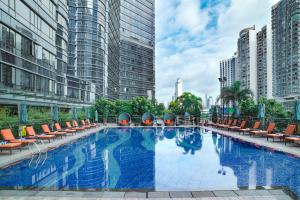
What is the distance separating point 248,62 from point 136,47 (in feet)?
160

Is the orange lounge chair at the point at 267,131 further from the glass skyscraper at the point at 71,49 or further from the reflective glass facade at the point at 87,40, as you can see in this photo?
the reflective glass facade at the point at 87,40

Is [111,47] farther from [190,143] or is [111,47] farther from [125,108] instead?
[190,143]

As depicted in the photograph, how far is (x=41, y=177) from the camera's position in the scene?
7.95 metres

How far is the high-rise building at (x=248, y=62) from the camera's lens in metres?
107

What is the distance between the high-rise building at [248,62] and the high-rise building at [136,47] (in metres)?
40.2

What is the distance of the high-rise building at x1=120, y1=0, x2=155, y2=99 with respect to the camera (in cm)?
10506

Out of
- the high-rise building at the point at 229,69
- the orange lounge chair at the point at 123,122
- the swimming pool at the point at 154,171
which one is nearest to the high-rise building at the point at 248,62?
the high-rise building at the point at 229,69

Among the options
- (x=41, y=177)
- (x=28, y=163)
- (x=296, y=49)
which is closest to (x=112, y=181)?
(x=41, y=177)

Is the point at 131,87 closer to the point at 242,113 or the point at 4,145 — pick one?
the point at 242,113

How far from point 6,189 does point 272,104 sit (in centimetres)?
3085

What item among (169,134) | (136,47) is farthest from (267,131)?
(136,47)

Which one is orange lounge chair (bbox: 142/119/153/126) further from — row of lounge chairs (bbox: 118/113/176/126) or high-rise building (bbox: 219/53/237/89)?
high-rise building (bbox: 219/53/237/89)

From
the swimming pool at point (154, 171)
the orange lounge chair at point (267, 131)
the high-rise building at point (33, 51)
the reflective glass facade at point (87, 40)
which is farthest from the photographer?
the reflective glass facade at point (87, 40)

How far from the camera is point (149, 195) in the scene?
5.65 metres
